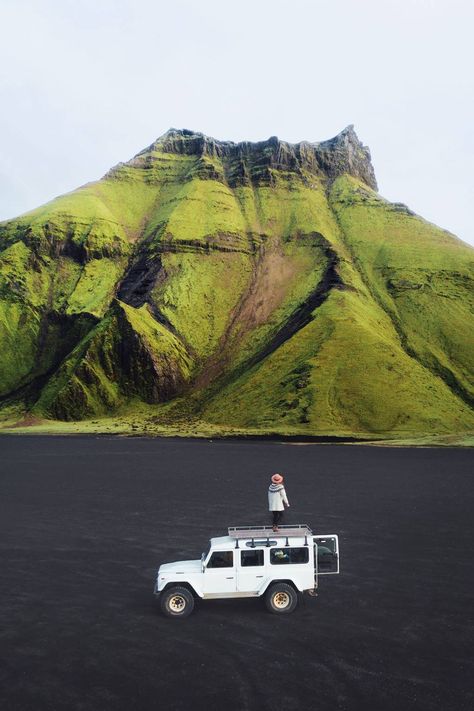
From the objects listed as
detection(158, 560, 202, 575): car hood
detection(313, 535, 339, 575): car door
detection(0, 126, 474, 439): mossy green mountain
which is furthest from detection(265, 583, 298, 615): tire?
detection(0, 126, 474, 439): mossy green mountain

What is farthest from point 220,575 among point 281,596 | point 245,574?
point 281,596

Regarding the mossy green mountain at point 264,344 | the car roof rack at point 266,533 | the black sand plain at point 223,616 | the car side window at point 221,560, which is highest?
the mossy green mountain at point 264,344

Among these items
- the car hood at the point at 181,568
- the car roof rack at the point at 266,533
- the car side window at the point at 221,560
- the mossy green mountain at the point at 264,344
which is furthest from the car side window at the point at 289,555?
the mossy green mountain at the point at 264,344

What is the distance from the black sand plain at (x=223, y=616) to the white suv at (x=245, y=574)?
2.28 feet

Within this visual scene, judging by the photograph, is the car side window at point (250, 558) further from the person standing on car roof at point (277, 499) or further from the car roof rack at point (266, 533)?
the person standing on car roof at point (277, 499)

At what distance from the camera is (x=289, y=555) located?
778 inches

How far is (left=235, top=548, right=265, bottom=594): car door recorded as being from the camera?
19.6 m

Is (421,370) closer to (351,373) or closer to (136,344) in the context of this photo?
(351,373)

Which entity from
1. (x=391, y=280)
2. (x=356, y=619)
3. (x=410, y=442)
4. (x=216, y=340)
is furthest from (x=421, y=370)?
(x=356, y=619)

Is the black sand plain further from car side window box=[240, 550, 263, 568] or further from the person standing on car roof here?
the person standing on car roof

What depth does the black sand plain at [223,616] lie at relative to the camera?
47.6 feet

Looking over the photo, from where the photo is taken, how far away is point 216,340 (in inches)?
7023

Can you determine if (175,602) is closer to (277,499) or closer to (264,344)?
(277,499)

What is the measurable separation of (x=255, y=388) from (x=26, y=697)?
12645 centimetres
